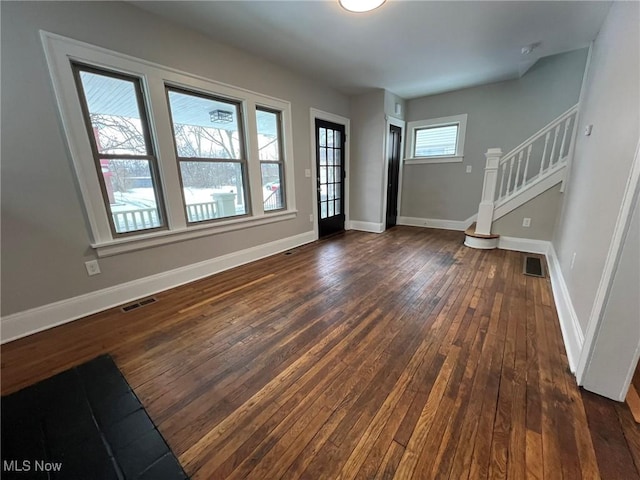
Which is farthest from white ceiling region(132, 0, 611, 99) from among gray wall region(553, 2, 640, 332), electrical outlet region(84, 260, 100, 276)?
electrical outlet region(84, 260, 100, 276)

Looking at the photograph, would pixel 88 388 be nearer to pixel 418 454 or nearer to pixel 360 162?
pixel 418 454

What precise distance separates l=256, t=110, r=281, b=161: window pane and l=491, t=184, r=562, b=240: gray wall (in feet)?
11.7

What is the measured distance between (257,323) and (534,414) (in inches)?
71.5

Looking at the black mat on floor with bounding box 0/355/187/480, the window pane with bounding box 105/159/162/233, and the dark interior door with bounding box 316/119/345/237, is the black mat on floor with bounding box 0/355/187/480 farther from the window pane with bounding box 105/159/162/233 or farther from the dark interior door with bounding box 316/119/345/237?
the dark interior door with bounding box 316/119/345/237

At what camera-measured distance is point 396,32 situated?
2.69m

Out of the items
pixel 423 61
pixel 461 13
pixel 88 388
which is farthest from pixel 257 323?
pixel 423 61

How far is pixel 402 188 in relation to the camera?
569 centimetres

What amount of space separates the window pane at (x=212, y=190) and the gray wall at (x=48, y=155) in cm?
62

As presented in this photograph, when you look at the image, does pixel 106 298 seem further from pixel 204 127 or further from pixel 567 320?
pixel 567 320

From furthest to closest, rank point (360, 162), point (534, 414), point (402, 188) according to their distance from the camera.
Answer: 1. point (402, 188)
2. point (360, 162)
3. point (534, 414)

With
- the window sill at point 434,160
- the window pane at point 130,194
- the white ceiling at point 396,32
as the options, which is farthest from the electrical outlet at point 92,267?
the window sill at point 434,160

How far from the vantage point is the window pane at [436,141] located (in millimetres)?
4991

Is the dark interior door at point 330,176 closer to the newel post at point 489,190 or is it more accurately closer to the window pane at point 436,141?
the window pane at point 436,141

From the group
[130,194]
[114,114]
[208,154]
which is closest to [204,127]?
[208,154]
